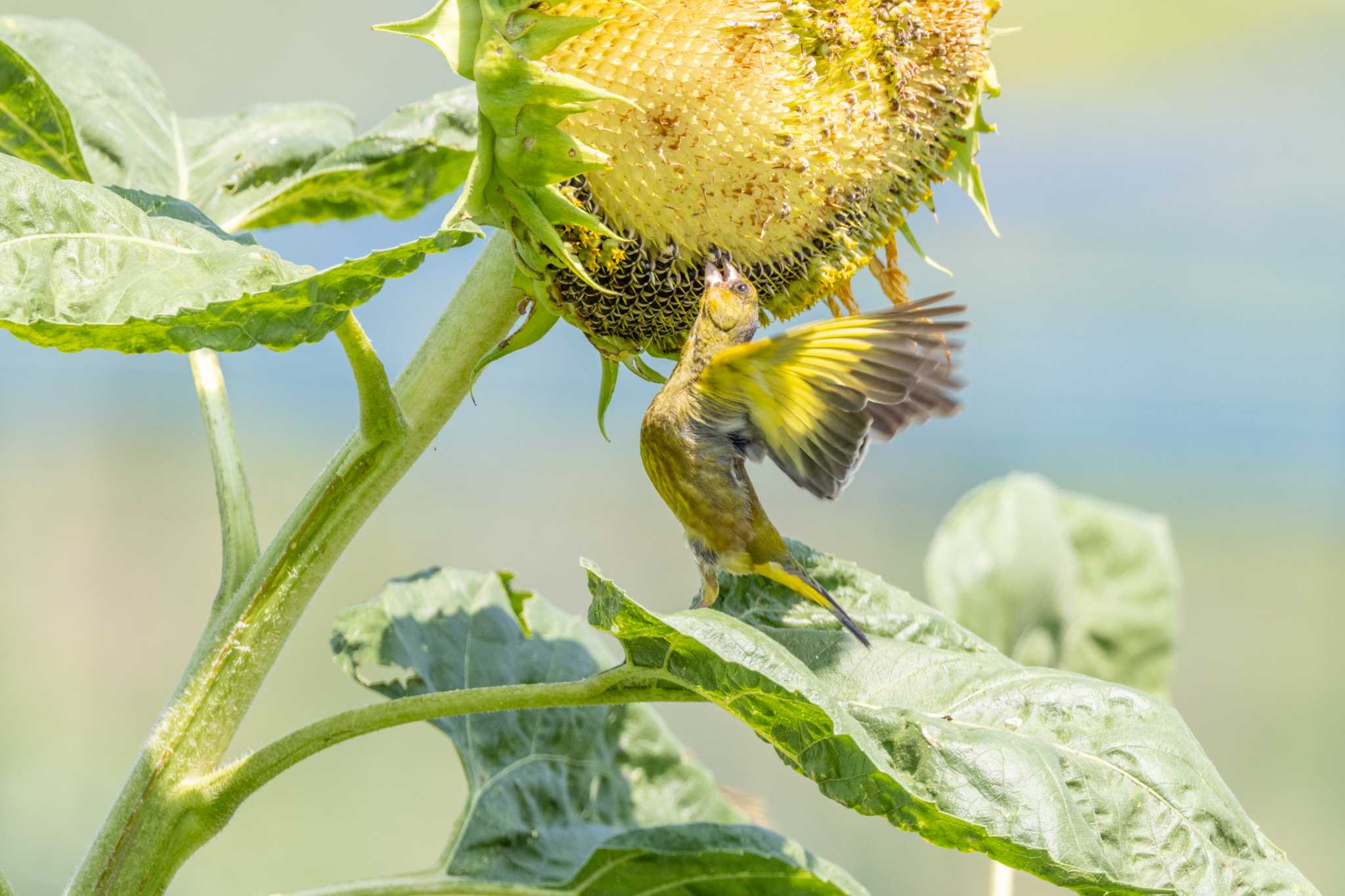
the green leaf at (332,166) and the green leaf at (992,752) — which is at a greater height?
the green leaf at (332,166)

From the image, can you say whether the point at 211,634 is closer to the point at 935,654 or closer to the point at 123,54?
the point at 935,654

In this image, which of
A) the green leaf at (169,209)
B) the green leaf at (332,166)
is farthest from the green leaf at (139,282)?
the green leaf at (332,166)

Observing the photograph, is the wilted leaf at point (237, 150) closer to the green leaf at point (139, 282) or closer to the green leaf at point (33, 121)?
the green leaf at point (33, 121)

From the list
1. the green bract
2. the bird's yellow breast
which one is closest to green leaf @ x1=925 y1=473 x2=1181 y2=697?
the bird's yellow breast

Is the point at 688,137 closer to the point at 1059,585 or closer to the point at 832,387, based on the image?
the point at 832,387

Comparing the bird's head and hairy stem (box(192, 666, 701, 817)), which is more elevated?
the bird's head

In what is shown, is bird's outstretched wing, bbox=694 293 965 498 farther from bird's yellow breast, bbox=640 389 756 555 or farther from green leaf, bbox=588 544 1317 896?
green leaf, bbox=588 544 1317 896

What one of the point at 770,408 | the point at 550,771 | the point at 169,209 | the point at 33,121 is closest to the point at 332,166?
the point at 33,121
